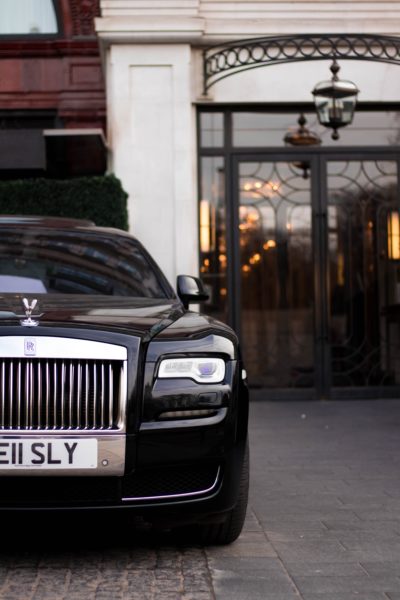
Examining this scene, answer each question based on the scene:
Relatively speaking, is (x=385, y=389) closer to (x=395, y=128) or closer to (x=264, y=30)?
(x=395, y=128)

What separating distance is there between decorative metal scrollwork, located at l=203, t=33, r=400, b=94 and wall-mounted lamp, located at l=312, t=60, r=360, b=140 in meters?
0.68

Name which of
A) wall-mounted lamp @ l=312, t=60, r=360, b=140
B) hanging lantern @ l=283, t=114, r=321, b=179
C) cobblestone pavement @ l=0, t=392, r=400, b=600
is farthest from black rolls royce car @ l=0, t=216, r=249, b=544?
hanging lantern @ l=283, t=114, r=321, b=179

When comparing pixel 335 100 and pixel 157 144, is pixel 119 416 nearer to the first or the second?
pixel 335 100

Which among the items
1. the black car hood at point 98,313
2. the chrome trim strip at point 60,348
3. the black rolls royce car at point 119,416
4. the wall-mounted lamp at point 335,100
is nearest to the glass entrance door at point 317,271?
the wall-mounted lamp at point 335,100

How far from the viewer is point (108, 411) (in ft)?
13.3

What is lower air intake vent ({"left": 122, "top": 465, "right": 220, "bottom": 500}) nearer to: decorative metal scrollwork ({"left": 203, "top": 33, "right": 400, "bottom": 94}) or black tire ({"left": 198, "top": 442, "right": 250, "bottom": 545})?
black tire ({"left": 198, "top": 442, "right": 250, "bottom": 545})

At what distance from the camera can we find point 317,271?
11.3m

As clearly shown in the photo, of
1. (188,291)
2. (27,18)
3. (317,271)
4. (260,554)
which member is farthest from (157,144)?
(260,554)

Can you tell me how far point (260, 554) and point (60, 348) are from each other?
137cm

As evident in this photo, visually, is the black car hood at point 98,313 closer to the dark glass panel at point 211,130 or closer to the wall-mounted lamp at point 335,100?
the wall-mounted lamp at point 335,100

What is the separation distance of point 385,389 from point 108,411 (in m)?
7.80

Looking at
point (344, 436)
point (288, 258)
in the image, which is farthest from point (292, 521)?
point (288, 258)

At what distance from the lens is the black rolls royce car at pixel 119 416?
13.0 feet

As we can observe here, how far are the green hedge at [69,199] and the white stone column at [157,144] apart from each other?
0.35 metres
